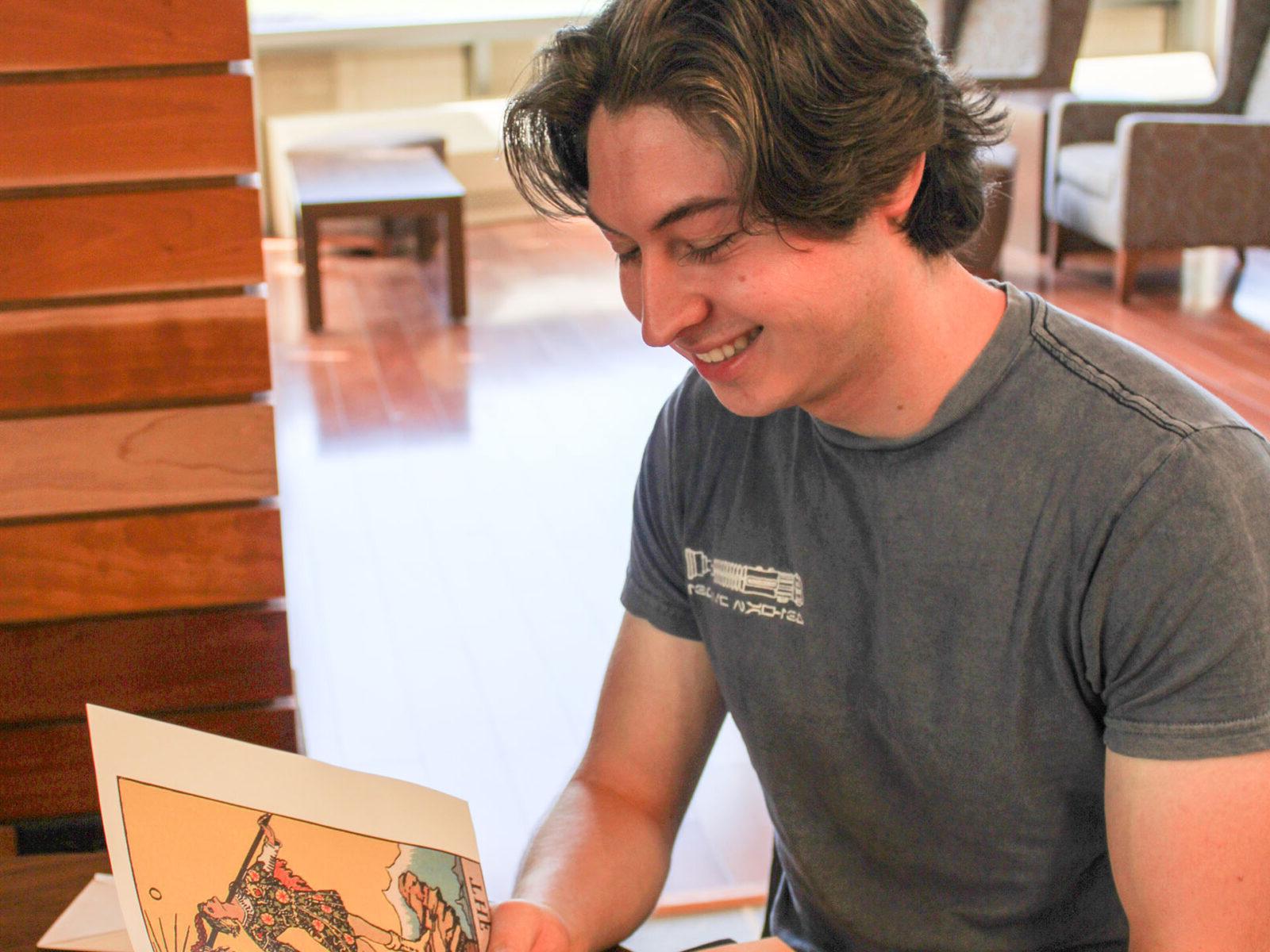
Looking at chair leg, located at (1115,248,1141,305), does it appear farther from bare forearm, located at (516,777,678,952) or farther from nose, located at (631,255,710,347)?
nose, located at (631,255,710,347)

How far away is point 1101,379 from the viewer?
106cm

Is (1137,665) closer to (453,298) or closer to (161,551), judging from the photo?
(161,551)

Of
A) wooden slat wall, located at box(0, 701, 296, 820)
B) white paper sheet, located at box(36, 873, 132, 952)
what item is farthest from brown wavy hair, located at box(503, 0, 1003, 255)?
wooden slat wall, located at box(0, 701, 296, 820)

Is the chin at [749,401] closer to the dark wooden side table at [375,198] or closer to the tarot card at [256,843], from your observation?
the tarot card at [256,843]

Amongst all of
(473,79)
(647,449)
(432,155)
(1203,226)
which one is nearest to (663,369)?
(432,155)

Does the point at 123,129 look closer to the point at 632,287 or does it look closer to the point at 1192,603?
the point at 632,287

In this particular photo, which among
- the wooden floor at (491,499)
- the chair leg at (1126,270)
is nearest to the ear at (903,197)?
the wooden floor at (491,499)

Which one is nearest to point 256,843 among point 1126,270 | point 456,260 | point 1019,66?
point 456,260

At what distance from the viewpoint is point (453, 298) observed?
560 centimetres

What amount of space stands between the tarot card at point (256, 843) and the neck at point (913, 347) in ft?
1.39

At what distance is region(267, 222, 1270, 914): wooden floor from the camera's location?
2.81m

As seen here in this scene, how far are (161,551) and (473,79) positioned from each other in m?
6.07

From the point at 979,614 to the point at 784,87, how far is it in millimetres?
396

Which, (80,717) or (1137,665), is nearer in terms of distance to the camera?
(1137,665)
